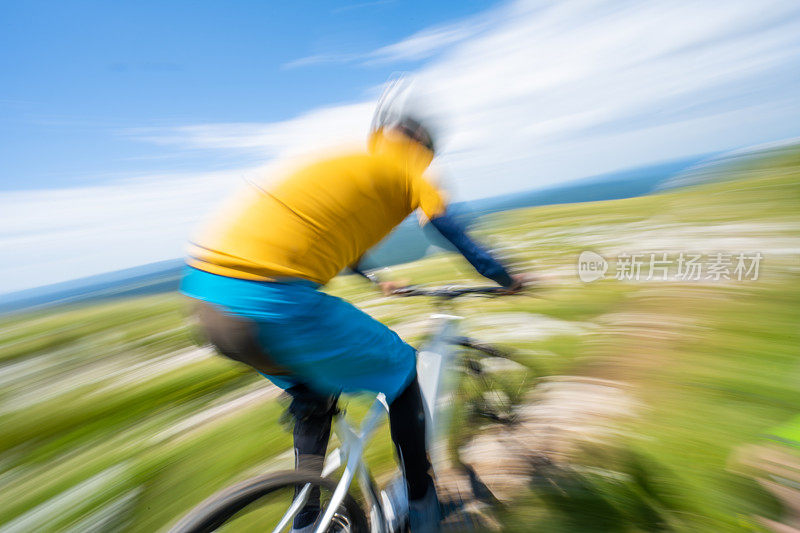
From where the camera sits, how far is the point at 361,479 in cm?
143

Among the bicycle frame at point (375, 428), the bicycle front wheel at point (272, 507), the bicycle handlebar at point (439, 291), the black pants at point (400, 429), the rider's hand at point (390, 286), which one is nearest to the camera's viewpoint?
the bicycle front wheel at point (272, 507)

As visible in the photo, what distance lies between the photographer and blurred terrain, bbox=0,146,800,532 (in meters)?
1.69

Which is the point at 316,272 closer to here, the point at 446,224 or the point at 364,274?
the point at 446,224

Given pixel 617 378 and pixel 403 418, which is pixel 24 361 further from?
pixel 617 378

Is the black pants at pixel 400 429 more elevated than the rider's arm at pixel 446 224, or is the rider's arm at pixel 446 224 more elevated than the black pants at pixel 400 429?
the rider's arm at pixel 446 224

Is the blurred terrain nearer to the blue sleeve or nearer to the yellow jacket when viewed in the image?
the blue sleeve

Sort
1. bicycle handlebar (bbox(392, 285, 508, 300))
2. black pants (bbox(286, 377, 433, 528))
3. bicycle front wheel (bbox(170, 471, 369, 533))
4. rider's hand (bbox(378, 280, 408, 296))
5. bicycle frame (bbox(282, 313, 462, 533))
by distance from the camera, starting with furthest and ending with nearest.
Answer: rider's hand (bbox(378, 280, 408, 296)) < bicycle handlebar (bbox(392, 285, 508, 300)) < black pants (bbox(286, 377, 433, 528)) < bicycle frame (bbox(282, 313, 462, 533)) < bicycle front wheel (bbox(170, 471, 369, 533))

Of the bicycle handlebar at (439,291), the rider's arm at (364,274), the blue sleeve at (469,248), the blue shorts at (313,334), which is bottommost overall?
the blue shorts at (313,334)

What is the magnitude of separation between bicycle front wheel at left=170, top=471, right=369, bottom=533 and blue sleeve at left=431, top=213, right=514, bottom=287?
0.98 meters

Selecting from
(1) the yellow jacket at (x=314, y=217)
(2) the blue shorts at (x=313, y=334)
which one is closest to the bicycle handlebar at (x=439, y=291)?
(2) the blue shorts at (x=313, y=334)

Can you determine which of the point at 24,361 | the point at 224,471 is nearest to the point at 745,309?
the point at 224,471

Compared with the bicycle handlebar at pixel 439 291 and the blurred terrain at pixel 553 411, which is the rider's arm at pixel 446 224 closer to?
the blurred terrain at pixel 553 411

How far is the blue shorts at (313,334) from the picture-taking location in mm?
1059

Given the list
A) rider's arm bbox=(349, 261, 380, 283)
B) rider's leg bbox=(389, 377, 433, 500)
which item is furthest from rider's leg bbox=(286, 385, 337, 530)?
rider's arm bbox=(349, 261, 380, 283)
